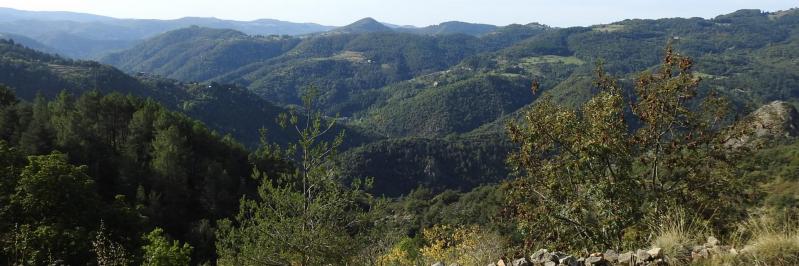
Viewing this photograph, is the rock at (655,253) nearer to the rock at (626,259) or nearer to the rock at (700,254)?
the rock at (626,259)

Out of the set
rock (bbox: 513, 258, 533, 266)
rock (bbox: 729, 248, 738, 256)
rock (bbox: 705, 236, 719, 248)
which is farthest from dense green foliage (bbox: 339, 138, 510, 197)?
rock (bbox: 729, 248, 738, 256)

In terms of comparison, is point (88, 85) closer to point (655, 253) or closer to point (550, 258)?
point (550, 258)

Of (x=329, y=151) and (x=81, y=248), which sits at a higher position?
(x=329, y=151)

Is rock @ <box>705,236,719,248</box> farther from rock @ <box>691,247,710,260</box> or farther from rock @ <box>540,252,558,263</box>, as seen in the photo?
rock @ <box>540,252,558,263</box>

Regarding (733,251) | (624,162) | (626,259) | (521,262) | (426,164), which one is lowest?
(426,164)

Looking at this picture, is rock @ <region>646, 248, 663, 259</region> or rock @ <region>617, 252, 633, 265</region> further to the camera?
rock @ <region>617, 252, 633, 265</region>

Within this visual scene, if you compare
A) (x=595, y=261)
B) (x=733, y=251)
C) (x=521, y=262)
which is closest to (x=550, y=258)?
(x=521, y=262)

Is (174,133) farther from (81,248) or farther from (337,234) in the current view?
(337,234)

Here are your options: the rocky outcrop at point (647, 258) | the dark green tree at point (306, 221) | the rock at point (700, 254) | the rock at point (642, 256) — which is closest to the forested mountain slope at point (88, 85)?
the dark green tree at point (306, 221)

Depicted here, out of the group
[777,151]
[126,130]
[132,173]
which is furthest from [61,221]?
[777,151]

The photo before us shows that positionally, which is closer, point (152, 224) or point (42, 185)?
point (42, 185)

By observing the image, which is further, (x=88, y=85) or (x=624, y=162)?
(x=88, y=85)

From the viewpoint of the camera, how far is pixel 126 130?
61.5 meters

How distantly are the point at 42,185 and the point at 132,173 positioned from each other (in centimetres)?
2919
